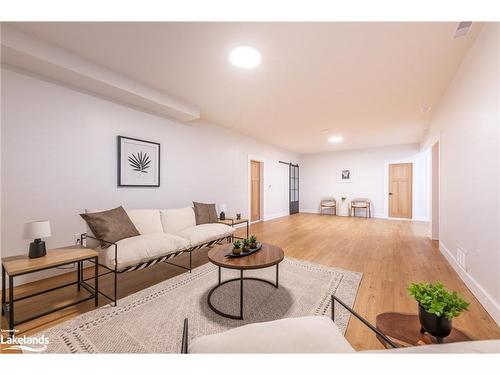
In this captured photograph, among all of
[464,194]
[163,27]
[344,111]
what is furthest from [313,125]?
[163,27]

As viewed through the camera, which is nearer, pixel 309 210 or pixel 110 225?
pixel 110 225

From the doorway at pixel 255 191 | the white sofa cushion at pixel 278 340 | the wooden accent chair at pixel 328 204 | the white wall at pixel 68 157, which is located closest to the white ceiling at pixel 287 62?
the white wall at pixel 68 157

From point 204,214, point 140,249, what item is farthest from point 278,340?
point 204,214

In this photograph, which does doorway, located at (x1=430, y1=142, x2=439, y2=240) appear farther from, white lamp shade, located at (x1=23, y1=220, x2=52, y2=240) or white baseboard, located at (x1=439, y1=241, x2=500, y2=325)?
white lamp shade, located at (x1=23, y1=220, x2=52, y2=240)

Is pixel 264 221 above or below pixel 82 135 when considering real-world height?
below

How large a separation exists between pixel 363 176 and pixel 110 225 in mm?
7634

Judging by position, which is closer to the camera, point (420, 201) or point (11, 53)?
point (11, 53)

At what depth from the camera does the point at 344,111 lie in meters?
3.69

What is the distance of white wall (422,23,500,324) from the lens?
162cm

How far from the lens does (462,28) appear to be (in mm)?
1754

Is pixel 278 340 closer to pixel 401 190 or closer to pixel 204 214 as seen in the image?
pixel 204 214

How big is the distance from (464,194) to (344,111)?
2173 millimetres

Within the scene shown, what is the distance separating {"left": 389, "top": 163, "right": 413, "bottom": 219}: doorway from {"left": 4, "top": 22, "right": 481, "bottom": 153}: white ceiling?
3368 millimetres
